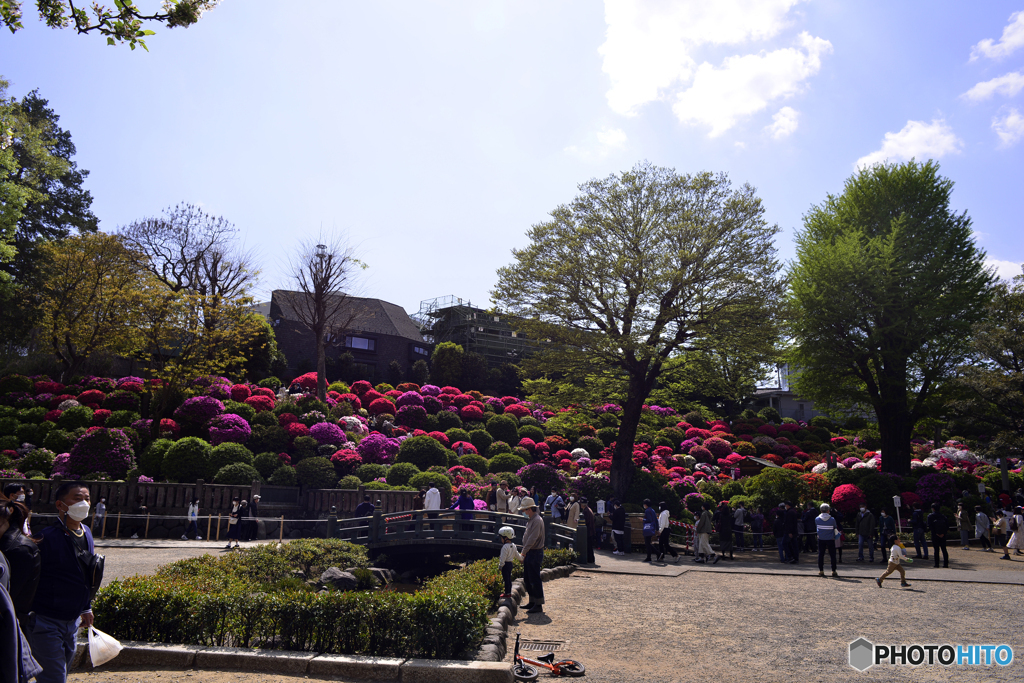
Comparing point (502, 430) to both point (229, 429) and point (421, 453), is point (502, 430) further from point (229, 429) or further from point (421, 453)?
point (229, 429)

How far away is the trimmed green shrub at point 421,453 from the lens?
26016mm

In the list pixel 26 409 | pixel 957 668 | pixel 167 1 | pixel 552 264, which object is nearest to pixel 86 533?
pixel 167 1

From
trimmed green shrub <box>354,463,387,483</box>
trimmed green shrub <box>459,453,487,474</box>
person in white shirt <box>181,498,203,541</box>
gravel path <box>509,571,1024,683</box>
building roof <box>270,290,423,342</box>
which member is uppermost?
building roof <box>270,290,423,342</box>

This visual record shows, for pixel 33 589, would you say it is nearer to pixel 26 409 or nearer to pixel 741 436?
pixel 26 409

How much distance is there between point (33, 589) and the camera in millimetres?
3852

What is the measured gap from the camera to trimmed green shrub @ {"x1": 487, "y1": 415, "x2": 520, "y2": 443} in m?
31.8

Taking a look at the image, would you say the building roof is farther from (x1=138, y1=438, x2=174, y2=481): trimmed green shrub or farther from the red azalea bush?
the red azalea bush

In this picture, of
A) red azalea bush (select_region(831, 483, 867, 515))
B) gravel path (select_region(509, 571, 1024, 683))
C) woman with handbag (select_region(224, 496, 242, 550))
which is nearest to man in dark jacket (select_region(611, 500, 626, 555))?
gravel path (select_region(509, 571, 1024, 683))

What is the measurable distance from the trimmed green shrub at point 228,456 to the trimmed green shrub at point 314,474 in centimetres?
192

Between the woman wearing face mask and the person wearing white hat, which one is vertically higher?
the woman wearing face mask

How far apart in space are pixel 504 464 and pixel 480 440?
11.3 feet

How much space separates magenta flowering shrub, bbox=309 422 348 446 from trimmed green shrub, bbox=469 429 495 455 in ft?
21.6

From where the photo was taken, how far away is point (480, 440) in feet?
99.3

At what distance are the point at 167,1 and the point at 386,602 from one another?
7431 millimetres
